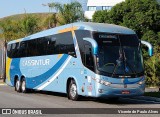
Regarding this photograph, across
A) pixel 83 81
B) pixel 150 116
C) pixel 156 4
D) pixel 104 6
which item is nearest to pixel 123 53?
pixel 83 81

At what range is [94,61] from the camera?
17.6 metres

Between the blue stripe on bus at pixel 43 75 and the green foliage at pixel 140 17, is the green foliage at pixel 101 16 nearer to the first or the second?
the green foliage at pixel 140 17

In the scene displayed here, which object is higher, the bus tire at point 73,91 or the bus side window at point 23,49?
the bus side window at point 23,49

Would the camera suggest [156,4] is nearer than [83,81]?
No

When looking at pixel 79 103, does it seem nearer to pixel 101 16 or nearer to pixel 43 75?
pixel 43 75

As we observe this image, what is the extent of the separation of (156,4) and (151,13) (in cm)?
221

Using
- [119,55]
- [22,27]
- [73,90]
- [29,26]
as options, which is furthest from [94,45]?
[22,27]

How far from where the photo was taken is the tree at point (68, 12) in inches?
1828

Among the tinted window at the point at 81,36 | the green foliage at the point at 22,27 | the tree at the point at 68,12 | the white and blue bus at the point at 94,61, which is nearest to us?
the white and blue bus at the point at 94,61

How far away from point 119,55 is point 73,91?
306 centimetres

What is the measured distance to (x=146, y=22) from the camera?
1791 inches

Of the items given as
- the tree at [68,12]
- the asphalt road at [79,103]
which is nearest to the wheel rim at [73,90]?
the asphalt road at [79,103]

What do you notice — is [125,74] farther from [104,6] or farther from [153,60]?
[104,6]

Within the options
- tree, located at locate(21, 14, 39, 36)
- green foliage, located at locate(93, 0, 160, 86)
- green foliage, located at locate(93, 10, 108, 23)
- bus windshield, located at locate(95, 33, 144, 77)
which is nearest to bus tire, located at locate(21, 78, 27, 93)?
bus windshield, located at locate(95, 33, 144, 77)
